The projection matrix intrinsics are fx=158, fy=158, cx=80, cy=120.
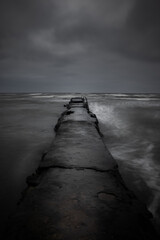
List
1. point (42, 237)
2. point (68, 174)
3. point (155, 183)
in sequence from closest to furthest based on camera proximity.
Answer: point (42, 237), point (68, 174), point (155, 183)

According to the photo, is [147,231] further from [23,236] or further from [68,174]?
[68,174]

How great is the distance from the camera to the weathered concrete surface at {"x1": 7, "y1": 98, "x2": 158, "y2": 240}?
4.59 feet

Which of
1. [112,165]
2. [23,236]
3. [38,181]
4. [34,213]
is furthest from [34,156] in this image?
[23,236]

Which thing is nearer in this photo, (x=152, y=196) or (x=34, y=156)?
(x=152, y=196)

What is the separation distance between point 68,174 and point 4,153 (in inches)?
111

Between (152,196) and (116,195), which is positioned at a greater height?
(116,195)

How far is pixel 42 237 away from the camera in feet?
4.40

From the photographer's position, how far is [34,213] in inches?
64.4

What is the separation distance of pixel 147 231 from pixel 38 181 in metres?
1.51

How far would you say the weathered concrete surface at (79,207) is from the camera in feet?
4.59

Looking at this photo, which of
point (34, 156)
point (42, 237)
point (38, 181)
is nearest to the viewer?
point (42, 237)

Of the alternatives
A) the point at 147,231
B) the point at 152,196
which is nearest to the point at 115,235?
the point at 147,231

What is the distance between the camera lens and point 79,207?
5.64 ft

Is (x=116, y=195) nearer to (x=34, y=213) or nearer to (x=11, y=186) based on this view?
(x=34, y=213)
